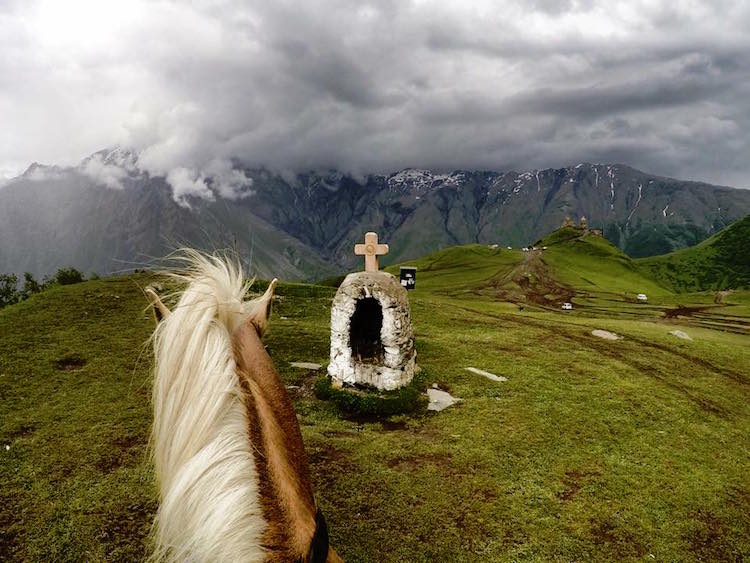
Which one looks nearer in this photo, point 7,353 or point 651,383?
point 7,353

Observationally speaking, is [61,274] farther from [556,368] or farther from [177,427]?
[177,427]

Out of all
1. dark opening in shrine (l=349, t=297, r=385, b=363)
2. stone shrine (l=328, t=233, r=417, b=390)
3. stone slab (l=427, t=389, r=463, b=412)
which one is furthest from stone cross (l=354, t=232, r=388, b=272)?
stone slab (l=427, t=389, r=463, b=412)

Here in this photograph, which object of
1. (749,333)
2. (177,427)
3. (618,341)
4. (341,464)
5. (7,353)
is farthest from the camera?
(749,333)

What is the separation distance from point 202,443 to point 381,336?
1326cm

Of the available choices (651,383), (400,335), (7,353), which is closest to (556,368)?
(651,383)

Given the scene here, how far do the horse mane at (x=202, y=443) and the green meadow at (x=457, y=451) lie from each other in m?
0.86

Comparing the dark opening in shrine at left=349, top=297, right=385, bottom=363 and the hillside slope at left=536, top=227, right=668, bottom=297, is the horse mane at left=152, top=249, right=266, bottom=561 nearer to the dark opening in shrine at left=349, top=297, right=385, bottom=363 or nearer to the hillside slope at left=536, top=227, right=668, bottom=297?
the dark opening in shrine at left=349, top=297, right=385, bottom=363

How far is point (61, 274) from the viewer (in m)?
42.6

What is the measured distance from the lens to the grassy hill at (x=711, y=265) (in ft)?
536

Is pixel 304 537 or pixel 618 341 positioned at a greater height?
Result: pixel 304 537

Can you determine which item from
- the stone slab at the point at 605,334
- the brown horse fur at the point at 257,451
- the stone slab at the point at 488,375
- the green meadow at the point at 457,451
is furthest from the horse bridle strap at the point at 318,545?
the stone slab at the point at 605,334

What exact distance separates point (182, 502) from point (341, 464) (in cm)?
905

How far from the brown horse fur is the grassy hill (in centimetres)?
19162

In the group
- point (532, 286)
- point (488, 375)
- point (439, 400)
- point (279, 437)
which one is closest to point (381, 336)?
point (439, 400)
